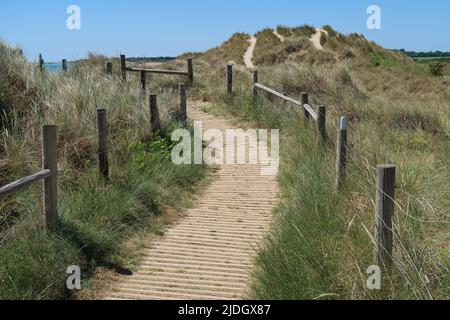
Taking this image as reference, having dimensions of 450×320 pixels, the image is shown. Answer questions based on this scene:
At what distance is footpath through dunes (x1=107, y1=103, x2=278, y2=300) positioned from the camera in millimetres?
4803

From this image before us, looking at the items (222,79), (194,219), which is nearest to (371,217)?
(194,219)

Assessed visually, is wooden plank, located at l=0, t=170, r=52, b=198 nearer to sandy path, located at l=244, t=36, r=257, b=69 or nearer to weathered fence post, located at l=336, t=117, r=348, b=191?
weathered fence post, located at l=336, t=117, r=348, b=191

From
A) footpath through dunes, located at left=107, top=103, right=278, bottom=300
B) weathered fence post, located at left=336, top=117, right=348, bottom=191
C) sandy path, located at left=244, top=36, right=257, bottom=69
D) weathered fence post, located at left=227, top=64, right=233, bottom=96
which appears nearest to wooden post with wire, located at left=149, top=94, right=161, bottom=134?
footpath through dunes, located at left=107, top=103, right=278, bottom=300

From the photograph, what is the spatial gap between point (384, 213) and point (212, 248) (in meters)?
2.61

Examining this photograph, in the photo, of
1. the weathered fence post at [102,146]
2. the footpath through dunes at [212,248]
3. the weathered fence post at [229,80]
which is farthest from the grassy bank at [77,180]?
the weathered fence post at [229,80]

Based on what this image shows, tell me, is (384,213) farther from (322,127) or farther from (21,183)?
(322,127)

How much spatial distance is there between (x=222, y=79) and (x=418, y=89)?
936 centimetres

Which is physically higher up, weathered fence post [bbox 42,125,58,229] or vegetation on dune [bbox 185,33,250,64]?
vegetation on dune [bbox 185,33,250,64]

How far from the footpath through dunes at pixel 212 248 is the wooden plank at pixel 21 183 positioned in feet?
4.06

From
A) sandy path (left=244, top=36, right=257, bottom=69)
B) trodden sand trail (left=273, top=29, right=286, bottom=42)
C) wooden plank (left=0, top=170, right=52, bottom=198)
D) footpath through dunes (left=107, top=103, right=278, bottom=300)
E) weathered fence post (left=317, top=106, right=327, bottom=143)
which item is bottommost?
footpath through dunes (left=107, top=103, right=278, bottom=300)

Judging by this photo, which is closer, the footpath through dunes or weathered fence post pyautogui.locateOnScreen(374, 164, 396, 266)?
weathered fence post pyautogui.locateOnScreen(374, 164, 396, 266)

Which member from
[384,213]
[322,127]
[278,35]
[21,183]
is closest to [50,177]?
[21,183]

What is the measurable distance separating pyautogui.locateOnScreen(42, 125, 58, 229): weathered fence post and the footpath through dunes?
100cm

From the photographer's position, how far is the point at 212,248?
591 centimetres
